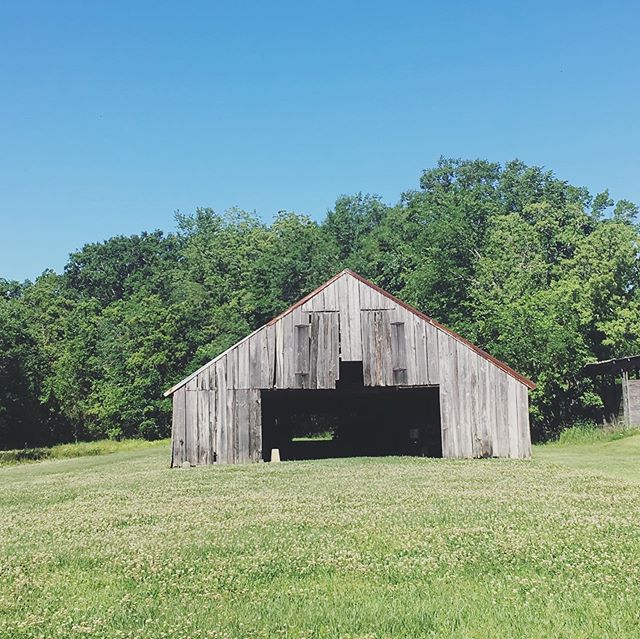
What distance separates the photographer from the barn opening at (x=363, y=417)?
36344 millimetres

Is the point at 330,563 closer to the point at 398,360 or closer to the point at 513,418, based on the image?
the point at 398,360

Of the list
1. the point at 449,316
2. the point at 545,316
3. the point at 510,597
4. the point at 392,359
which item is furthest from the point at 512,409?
the point at 449,316

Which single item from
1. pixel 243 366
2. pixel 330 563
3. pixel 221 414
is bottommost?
pixel 330 563

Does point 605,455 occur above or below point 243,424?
below

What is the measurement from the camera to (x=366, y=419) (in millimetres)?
47969

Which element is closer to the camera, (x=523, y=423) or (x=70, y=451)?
(x=523, y=423)

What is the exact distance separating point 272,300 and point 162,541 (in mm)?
59354

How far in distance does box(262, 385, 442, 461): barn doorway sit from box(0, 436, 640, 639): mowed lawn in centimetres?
1836

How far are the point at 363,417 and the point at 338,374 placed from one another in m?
16.9

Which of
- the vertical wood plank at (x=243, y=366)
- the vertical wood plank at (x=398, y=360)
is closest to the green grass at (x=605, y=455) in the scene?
the vertical wood plank at (x=398, y=360)

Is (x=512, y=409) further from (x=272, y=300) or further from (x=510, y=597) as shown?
(x=272, y=300)

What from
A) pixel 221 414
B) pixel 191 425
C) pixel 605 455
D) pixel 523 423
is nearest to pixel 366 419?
pixel 221 414

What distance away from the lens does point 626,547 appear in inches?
381

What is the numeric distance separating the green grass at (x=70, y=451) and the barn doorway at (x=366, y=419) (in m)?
12.2
